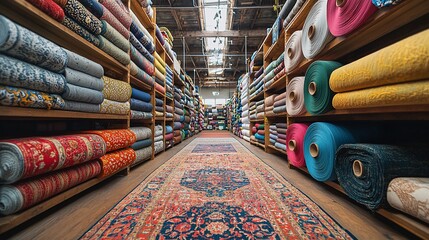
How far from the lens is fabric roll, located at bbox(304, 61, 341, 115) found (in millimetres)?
1405

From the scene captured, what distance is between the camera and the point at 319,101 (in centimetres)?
149

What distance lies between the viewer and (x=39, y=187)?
96 cm

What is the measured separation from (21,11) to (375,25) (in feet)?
6.12

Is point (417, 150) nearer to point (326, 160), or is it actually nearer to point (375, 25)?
point (326, 160)

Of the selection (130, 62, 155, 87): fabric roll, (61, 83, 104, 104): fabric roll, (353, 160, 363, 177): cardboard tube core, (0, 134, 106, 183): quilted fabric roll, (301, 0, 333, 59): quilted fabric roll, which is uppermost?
(301, 0, 333, 59): quilted fabric roll

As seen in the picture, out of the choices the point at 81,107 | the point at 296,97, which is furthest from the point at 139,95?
the point at 296,97

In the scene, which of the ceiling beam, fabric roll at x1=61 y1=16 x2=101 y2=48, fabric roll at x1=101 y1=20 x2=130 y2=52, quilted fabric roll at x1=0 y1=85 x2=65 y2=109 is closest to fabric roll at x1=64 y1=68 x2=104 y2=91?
quilted fabric roll at x1=0 y1=85 x2=65 y2=109

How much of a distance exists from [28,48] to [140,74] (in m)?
1.53

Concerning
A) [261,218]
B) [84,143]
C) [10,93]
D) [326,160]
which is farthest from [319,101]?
[10,93]

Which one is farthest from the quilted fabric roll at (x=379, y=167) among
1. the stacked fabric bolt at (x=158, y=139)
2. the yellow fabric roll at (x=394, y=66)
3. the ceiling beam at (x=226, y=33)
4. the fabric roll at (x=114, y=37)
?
the ceiling beam at (x=226, y=33)

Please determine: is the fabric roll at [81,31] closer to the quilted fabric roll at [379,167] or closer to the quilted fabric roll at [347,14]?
the quilted fabric roll at [347,14]

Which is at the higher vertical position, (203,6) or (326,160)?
(203,6)

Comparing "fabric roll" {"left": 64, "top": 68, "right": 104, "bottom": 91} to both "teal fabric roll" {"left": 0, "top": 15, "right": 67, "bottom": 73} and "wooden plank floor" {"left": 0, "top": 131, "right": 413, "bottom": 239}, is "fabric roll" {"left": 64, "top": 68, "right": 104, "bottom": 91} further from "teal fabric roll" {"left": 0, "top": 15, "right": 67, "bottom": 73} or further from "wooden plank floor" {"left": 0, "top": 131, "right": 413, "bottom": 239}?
"wooden plank floor" {"left": 0, "top": 131, "right": 413, "bottom": 239}

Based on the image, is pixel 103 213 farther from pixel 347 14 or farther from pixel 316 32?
pixel 316 32
